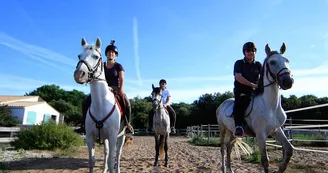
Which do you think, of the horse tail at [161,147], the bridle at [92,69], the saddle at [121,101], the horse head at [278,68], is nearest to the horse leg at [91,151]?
the saddle at [121,101]

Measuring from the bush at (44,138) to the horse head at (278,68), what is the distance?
976cm

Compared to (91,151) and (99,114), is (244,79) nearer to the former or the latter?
(99,114)

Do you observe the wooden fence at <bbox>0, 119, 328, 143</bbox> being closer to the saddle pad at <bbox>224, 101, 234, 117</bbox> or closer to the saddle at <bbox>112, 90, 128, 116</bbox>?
the saddle pad at <bbox>224, 101, 234, 117</bbox>

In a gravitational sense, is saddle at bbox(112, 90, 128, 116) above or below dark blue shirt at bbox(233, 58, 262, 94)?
below

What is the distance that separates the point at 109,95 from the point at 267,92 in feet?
9.46

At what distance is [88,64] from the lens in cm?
396

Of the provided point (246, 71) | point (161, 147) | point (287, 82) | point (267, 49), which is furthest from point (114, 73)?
point (161, 147)

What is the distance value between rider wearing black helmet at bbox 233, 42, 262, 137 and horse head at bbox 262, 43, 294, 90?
23.6 inches

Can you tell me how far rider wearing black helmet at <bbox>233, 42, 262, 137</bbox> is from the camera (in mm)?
4941

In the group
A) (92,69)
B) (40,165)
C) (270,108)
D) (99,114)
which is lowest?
(40,165)

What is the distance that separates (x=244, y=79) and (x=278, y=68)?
89 cm

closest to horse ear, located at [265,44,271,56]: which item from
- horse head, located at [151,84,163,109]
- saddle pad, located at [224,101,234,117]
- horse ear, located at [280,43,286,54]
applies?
horse ear, located at [280,43,286,54]

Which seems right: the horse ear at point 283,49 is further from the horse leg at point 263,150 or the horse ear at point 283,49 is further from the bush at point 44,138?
the bush at point 44,138

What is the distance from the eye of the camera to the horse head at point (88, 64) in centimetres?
371
